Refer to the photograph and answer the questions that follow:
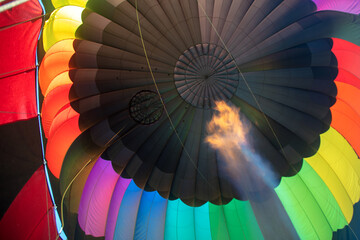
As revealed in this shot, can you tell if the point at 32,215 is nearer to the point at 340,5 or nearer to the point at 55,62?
the point at 55,62

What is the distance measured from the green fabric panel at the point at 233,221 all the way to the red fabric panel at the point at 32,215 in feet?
9.34

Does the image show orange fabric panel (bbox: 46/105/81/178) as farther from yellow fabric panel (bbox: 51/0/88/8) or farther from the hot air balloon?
yellow fabric panel (bbox: 51/0/88/8)

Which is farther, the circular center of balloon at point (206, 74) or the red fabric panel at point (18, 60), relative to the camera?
the circular center of balloon at point (206, 74)

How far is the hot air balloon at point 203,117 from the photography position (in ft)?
14.1

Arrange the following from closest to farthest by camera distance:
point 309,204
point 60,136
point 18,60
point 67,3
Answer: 1. point 18,60
2. point 67,3
3. point 60,136
4. point 309,204

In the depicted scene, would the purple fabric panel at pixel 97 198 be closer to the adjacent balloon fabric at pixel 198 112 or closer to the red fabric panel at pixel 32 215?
the adjacent balloon fabric at pixel 198 112

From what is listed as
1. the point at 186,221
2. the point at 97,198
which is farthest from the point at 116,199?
the point at 186,221

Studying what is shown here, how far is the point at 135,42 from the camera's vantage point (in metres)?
4.39

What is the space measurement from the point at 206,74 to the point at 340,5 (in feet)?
7.59

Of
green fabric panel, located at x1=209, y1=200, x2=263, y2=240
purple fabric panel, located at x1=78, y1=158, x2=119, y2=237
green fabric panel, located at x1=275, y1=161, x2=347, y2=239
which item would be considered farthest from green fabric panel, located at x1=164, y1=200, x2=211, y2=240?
green fabric panel, located at x1=275, y1=161, x2=347, y2=239

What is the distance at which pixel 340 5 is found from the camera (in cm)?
420

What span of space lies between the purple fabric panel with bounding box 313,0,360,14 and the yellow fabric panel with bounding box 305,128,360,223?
2.02m

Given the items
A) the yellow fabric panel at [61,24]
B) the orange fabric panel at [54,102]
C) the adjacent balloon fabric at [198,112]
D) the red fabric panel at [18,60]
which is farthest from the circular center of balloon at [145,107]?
the red fabric panel at [18,60]

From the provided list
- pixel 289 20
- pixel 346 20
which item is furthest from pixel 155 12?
pixel 346 20
